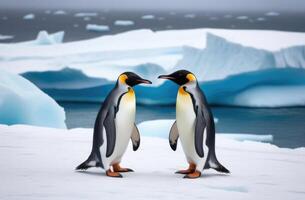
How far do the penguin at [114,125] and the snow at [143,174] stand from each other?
0.29ft

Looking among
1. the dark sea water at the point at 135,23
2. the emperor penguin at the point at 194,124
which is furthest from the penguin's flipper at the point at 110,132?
the dark sea water at the point at 135,23

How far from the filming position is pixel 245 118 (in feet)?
29.7

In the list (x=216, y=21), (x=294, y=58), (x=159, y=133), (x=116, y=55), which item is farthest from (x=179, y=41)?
(x=216, y=21)

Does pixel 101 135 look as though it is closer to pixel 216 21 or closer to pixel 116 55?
pixel 116 55

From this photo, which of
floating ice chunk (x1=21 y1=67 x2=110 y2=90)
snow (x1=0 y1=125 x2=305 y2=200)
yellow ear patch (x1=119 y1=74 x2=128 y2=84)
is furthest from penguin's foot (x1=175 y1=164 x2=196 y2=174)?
floating ice chunk (x1=21 y1=67 x2=110 y2=90)

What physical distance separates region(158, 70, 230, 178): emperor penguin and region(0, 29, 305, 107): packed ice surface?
4.86 m

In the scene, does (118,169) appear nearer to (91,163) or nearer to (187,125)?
(91,163)

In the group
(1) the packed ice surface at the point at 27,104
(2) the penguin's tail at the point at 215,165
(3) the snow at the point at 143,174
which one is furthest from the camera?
(1) the packed ice surface at the point at 27,104

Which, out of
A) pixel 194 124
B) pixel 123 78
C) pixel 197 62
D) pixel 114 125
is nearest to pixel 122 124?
pixel 114 125

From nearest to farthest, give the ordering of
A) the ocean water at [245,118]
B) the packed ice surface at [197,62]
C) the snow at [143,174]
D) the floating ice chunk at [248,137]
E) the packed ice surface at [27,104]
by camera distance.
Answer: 1. the snow at [143,174]
2. the packed ice surface at [27,104]
3. the floating ice chunk at [248,137]
4. the ocean water at [245,118]
5. the packed ice surface at [197,62]

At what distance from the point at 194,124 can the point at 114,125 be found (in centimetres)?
37

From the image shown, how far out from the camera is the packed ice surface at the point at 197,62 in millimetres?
8484

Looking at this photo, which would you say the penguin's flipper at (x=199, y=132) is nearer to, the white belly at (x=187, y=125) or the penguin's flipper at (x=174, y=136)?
the white belly at (x=187, y=125)

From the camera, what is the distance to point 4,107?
644 centimetres
